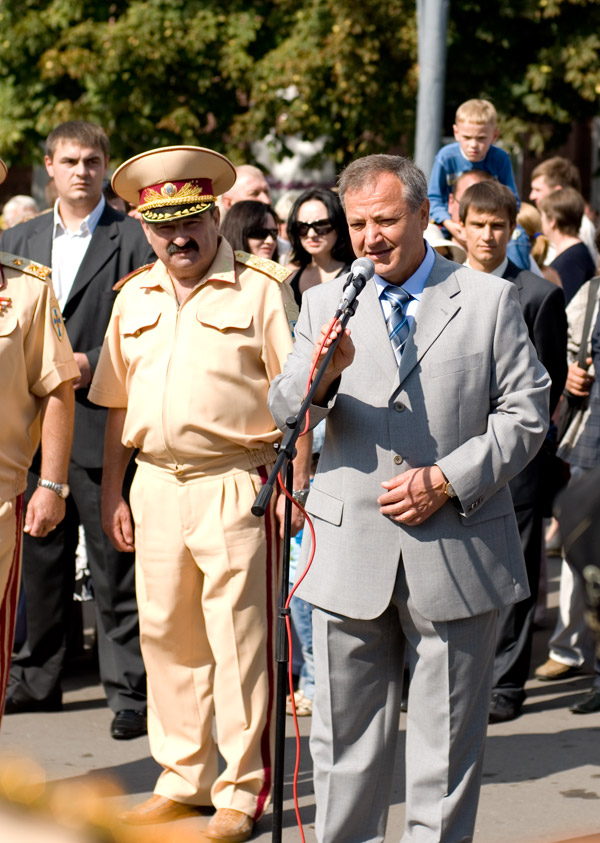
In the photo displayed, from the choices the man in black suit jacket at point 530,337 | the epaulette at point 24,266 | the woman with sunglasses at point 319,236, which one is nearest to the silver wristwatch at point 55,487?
the epaulette at point 24,266

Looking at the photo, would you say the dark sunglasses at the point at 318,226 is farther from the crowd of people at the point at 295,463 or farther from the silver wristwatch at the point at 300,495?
the silver wristwatch at the point at 300,495

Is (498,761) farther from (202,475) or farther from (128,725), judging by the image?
(202,475)

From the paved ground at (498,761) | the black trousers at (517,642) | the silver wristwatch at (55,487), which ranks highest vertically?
the silver wristwatch at (55,487)

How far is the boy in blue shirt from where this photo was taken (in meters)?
7.09

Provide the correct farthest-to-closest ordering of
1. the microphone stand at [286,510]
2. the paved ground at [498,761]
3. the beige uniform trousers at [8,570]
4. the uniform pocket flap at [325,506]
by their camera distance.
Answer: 1. the paved ground at [498,761]
2. the beige uniform trousers at [8,570]
3. the uniform pocket flap at [325,506]
4. the microphone stand at [286,510]

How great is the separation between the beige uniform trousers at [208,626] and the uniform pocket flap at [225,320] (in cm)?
51

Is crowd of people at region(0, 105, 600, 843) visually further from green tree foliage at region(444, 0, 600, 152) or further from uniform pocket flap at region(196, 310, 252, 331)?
green tree foliage at region(444, 0, 600, 152)

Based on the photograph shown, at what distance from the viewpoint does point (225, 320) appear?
4.47 metres

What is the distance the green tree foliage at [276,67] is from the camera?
13.5 meters

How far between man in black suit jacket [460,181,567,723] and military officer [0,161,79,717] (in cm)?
198

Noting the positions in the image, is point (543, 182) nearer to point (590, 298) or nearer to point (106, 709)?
point (590, 298)

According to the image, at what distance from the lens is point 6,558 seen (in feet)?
14.6

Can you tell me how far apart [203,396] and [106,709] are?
226 centimetres

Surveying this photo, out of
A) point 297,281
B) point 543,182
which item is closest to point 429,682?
point 297,281
